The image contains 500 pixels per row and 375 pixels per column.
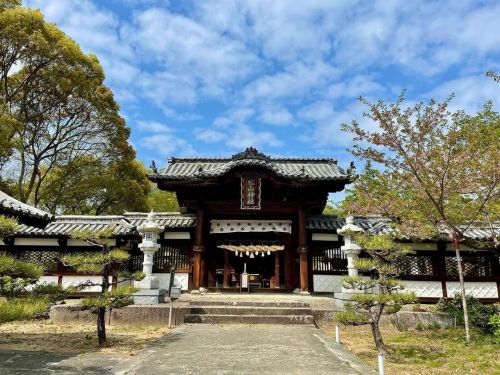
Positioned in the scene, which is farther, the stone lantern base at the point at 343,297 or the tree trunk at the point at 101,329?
the stone lantern base at the point at 343,297

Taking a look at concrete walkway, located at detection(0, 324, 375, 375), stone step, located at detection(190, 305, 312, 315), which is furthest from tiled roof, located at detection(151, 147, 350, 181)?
concrete walkway, located at detection(0, 324, 375, 375)

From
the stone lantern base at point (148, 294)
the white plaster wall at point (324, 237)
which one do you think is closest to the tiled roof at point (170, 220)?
the stone lantern base at point (148, 294)

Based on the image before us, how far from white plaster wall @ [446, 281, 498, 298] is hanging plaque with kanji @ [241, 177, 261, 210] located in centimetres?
852

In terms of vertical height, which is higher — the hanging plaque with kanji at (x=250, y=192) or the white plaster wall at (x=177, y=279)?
the hanging plaque with kanji at (x=250, y=192)

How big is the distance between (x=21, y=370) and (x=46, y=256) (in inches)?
454

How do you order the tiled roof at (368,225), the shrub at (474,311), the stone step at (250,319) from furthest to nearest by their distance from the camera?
the tiled roof at (368,225) < the stone step at (250,319) < the shrub at (474,311)

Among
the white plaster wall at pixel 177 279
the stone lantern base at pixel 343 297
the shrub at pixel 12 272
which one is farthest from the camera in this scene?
the white plaster wall at pixel 177 279

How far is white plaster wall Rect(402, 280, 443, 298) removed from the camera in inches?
578

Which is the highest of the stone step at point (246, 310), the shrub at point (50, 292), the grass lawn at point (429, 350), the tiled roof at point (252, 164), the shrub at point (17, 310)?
the tiled roof at point (252, 164)

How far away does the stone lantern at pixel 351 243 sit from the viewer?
11922 mm

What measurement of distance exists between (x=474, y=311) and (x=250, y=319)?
673cm

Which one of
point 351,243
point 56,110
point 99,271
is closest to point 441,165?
point 351,243

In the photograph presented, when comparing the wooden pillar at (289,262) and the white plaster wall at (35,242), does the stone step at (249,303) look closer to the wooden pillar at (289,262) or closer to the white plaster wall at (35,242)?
the wooden pillar at (289,262)

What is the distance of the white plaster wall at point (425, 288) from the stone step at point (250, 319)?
19.1 feet
